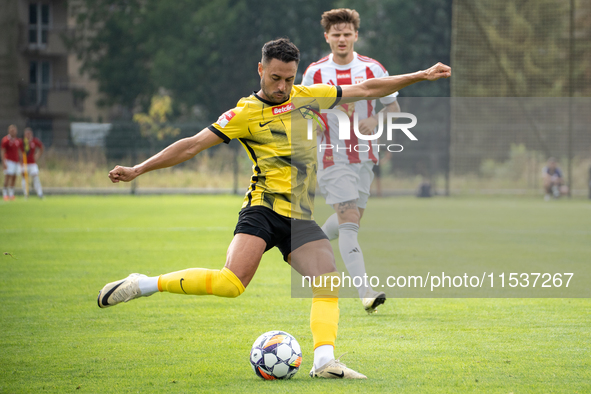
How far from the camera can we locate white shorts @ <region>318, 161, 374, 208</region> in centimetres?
583

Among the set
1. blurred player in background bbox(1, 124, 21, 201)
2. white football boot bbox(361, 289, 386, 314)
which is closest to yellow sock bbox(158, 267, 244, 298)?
white football boot bbox(361, 289, 386, 314)

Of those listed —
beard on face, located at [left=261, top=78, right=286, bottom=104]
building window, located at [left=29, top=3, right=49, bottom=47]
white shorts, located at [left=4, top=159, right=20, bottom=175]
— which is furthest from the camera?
building window, located at [left=29, top=3, right=49, bottom=47]

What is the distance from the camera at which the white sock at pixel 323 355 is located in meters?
3.81

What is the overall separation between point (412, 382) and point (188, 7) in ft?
131

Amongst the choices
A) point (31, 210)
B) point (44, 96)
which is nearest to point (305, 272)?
point (31, 210)

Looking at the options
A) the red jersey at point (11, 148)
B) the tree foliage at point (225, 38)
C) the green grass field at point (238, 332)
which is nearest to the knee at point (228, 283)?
the green grass field at point (238, 332)

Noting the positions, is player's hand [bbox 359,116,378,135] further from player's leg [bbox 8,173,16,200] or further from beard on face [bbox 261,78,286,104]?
player's leg [bbox 8,173,16,200]

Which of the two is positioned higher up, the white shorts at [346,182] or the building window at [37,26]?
the building window at [37,26]

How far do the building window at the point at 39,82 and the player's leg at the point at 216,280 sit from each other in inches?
1496

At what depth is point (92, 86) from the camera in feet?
152

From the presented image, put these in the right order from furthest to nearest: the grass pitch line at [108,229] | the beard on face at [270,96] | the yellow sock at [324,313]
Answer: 1. the grass pitch line at [108,229]
2. the beard on face at [270,96]
3. the yellow sock at [324,313]

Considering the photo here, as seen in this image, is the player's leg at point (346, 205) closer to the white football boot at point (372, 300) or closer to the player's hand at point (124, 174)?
the white football boot at point (372, 300)

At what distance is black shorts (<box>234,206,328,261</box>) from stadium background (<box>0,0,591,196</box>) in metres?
21.8

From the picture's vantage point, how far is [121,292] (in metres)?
4.00
